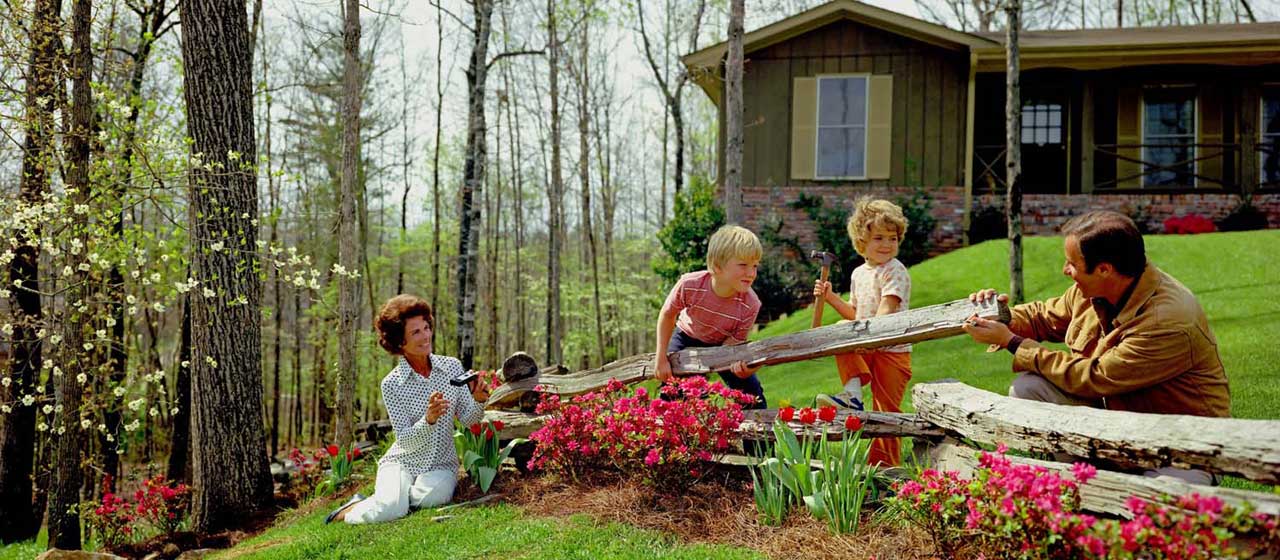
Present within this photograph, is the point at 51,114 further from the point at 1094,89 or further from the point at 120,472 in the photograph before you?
the point at 1094,89

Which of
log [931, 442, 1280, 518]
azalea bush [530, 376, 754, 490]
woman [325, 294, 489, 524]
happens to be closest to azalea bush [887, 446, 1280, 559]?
log [931, 442, 1280, 518]

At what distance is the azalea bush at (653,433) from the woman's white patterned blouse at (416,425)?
2.26ft

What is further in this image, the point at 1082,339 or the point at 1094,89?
the point at 1094,89

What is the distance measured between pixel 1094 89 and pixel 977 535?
1610cm

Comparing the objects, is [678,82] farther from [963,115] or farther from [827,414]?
[827,414]

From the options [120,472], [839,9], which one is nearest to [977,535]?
[839,9]

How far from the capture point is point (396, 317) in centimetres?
558

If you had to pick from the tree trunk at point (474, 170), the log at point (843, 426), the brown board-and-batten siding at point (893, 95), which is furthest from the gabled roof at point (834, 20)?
the log at point (843, 426)

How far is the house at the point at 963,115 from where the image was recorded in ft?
50.6

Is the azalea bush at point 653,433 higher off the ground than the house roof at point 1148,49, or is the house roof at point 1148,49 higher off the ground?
the house roof at point 1148,49

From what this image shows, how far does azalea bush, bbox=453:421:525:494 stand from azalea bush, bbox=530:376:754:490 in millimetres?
509

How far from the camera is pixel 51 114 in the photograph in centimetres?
686

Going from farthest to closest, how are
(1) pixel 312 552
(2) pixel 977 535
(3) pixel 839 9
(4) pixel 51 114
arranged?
(3) pixel 839 9 → (4) pixel 51 114 → (1) pixel 312 552 → (2) pixel 977 535

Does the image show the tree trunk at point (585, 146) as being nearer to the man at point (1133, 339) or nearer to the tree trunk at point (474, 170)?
the tree trunk at point (474, 170)
